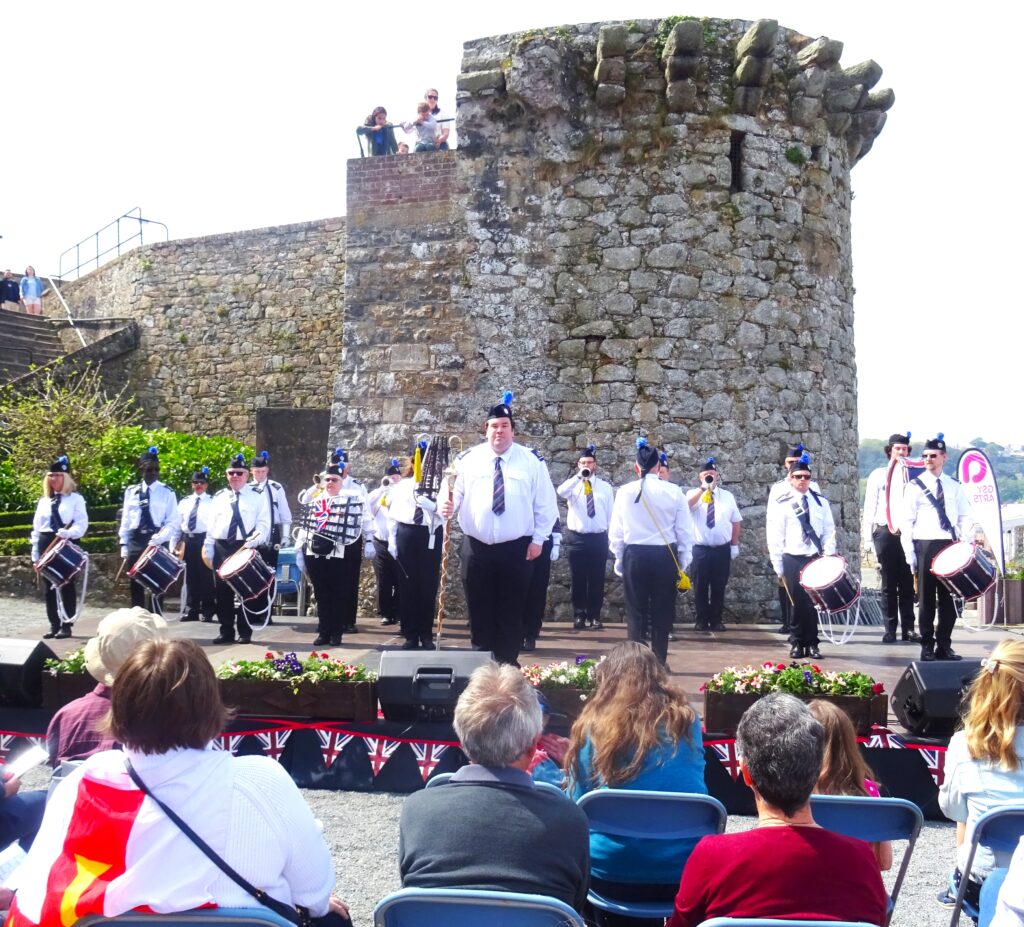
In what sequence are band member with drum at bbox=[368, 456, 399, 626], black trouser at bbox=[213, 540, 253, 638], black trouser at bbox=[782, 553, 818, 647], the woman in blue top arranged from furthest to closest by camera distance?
band member with drum at bbox=[368, 456, 399, 626] < black trouser at bbox=[213, 540, 253, 638] < black trouser at bbox=[782, 553, 818, 647] < the woman in blue top

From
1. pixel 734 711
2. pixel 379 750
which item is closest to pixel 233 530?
pixel 379 750

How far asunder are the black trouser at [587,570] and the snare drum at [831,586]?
9.74 feet

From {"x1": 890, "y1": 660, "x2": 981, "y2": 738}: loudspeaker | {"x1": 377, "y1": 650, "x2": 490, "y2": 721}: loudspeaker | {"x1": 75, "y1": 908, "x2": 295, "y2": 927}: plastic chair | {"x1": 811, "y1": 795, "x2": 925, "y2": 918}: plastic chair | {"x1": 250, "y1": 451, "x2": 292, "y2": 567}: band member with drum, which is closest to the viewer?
{"x1": 75, "y1": 908, "x2": 295, "y2": 927}: plastic chair

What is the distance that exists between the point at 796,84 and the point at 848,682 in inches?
339

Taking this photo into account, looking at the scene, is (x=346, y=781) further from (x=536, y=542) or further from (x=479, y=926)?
(x=479, y=926)

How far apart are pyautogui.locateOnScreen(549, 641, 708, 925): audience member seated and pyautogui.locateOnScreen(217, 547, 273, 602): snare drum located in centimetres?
619

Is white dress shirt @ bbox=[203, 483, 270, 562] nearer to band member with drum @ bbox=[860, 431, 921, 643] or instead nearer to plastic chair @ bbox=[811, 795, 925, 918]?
band member with drum @ bbox=[860, 431, 921, 643]

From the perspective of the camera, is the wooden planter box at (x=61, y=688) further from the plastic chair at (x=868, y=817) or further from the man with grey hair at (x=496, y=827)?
the plastic chair at (x=868, y=817)

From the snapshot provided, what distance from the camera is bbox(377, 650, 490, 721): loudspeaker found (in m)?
5.82

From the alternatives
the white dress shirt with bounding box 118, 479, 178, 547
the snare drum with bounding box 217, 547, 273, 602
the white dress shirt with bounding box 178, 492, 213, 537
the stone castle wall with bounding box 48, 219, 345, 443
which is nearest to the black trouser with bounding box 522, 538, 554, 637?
the snare drum with bounding box 217, 547, 273, 602

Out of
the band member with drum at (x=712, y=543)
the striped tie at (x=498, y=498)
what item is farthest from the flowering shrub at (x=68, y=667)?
the band member with drum at (x=712, y=543)

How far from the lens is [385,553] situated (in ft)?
38.2

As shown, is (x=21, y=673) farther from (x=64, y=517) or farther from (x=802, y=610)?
(x=802, y=610)

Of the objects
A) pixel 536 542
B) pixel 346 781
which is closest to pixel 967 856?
pixel 346 781
